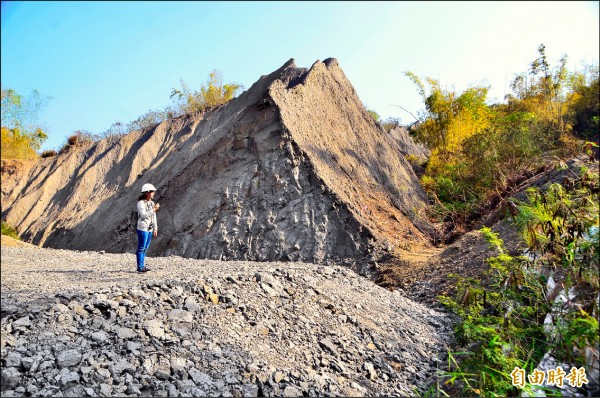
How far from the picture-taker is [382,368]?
4508 millimetres

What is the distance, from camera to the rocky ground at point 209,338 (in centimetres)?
360

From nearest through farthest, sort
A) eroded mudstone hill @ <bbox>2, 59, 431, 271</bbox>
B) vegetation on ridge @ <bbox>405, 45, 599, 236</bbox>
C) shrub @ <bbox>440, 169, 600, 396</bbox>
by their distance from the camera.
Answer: shrub @ <bbox>440, 169, 600, 396</bbox>, eroded mudstone hill @ <bbox>2, 59, 431, 271</bbox>, vegetation on ridge @ <bbox>405, 45, 599, 236</bbox>

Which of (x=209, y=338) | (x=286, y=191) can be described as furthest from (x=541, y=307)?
(x=286, y=191)

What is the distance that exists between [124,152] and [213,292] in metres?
14.6

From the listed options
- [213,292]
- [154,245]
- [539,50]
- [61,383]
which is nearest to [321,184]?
[154,245]

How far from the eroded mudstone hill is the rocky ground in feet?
10.6

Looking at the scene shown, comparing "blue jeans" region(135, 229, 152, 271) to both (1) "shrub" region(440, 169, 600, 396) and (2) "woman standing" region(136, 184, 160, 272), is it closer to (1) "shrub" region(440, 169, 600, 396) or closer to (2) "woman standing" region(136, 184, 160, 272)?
(2) "woman standing" region(136, 184, 160, 272)

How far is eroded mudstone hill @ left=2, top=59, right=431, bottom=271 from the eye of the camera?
9133 millimetres

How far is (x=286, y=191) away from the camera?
962cm

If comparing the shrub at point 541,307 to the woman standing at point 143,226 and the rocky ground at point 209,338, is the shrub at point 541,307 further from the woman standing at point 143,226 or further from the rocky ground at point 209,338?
the woman standing at point 143,226

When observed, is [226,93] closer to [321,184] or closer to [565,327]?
[321,184]

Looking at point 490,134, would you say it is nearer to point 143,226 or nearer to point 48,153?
point 143,226

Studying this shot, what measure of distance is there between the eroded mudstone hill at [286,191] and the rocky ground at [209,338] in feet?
10.6

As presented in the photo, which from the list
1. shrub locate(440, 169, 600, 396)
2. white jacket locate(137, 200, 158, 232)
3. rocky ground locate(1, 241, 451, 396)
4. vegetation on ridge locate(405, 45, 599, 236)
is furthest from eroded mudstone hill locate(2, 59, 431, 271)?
shrub locate(440, 169, 600, 396)
